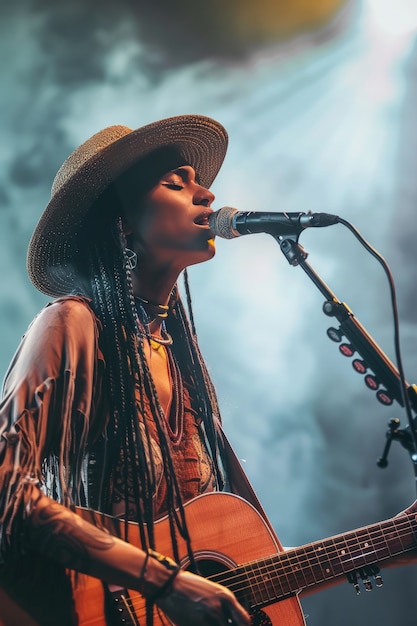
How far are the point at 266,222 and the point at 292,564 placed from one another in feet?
3.03

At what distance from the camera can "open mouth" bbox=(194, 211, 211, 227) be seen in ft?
6.69

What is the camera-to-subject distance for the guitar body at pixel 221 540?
156 cm

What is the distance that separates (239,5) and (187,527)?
2.64m

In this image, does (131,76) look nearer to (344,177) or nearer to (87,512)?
(344,177)

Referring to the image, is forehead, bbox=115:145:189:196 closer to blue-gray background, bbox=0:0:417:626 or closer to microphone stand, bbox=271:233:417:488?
microphone stand, bbox=271:233:417:488

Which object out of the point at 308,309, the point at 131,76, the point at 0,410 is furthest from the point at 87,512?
the point at 131,76

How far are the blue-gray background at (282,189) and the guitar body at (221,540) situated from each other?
862 millimetres

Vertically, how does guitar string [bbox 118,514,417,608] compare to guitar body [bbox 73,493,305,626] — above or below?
below

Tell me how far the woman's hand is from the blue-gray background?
1205mm

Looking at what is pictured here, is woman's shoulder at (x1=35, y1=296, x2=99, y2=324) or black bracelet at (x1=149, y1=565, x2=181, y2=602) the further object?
woman's shoulder at (x1=35, y1=296, x2=99, y2=324)

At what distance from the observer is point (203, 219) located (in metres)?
2.04

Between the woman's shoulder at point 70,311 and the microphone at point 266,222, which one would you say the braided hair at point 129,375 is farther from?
the microphone at point 266,222

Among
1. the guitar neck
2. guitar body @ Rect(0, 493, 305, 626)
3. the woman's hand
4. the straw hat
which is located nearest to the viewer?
the woman's hand

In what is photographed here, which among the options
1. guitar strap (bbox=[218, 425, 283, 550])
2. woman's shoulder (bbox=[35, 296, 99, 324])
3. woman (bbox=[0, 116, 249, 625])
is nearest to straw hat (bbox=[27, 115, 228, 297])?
woman (bbox=[0, 116, 249, 625])
